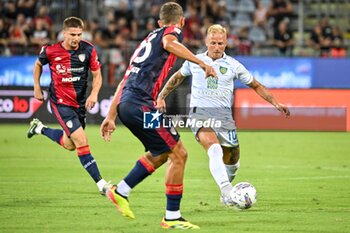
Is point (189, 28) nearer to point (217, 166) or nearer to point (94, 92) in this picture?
point (94, 92)

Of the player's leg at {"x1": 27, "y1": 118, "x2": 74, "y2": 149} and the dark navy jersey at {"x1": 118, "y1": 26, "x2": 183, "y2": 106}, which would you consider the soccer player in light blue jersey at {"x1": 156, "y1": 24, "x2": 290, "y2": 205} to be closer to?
the dark navy jersey at {"x1": 118, "y1": 26, "x2": 183, "y2": 106}

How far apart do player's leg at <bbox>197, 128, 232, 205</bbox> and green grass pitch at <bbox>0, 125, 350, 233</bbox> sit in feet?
1.07

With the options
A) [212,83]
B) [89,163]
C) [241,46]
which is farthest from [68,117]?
[241,46]

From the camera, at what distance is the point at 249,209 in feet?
34.7

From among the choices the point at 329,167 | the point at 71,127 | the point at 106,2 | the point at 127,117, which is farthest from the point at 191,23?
the point at 127,117

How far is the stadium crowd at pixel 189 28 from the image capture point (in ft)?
85.2

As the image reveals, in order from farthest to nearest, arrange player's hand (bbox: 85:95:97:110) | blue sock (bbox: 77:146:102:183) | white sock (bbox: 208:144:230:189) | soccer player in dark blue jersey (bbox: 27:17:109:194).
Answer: soccer player in dark blue jersey (bbox: 27:17:109:194) → player's hand (bbox: 85:95:97:110) → blue sock (bbox: 77:146:102:183) → white sock (bbox: 208:144:230:189)

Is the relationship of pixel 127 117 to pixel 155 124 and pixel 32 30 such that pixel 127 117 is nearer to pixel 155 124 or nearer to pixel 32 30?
pixel 155 124

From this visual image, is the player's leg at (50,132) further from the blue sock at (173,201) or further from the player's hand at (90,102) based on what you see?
the blue sock at (173,201)

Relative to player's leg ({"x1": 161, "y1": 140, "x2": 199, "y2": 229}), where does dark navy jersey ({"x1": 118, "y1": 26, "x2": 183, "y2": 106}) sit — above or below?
above

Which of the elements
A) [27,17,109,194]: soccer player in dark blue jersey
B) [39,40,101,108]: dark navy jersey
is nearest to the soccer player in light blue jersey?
[27,17,109,194]: soccer player in dark blue jersey

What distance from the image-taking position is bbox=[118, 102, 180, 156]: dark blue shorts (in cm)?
903

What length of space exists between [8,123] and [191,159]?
8.36 metres

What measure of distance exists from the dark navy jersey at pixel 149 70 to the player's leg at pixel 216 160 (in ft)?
4.16
